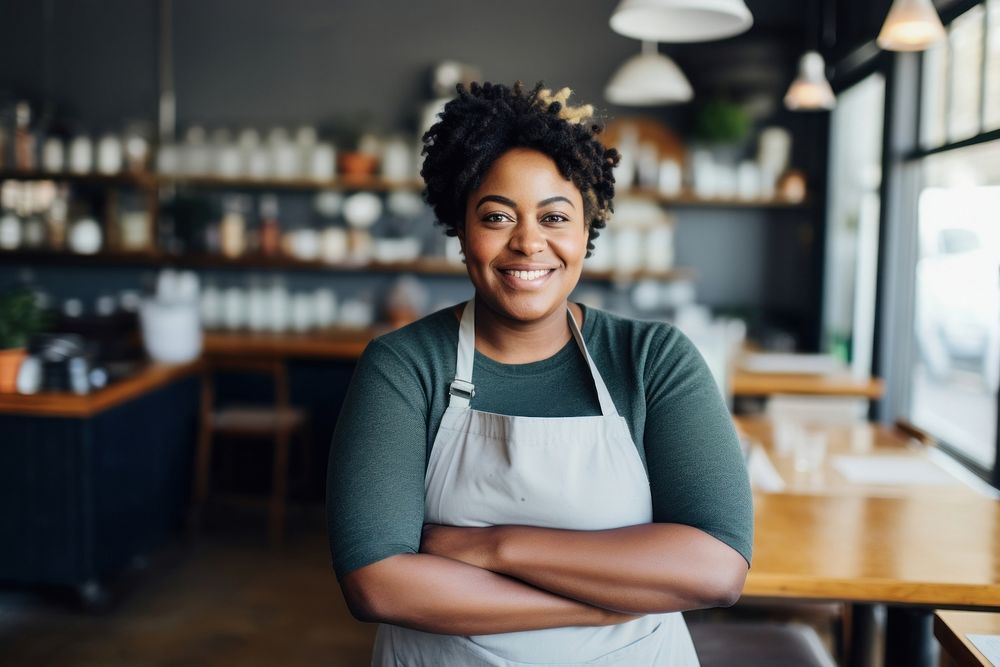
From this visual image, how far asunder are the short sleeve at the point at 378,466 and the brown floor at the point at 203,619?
200 cm

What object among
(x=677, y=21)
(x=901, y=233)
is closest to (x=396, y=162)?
(x=901, y=233)

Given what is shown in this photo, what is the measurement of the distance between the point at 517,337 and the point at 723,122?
420 cm

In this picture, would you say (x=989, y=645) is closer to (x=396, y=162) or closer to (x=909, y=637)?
(x=909, y=637)

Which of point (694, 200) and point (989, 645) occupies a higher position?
point (694, 200)

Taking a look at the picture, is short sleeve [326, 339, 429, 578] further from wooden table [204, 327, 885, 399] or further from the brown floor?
wooden table [204, 327, 885, 399]

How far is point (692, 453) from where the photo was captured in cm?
139

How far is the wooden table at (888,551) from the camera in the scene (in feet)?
5.65

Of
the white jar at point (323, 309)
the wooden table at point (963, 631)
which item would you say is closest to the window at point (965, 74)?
the wooden table at point (963, 631)

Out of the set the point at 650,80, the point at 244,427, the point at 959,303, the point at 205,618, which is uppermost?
the point at 650,80

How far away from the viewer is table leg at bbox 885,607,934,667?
2.00m

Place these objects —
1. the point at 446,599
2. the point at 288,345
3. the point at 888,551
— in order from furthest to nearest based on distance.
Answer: the point at 288,345 < the point at 888,551 < the point at 446,599

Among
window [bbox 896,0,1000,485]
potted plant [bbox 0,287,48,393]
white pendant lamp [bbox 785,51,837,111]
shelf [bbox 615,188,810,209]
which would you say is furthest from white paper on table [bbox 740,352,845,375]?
potted plant [bbox 0,287,48,393]

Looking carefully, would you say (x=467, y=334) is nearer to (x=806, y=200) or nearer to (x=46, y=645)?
(x=46, y=645)

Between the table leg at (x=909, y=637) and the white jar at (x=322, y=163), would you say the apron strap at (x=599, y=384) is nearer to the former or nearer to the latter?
the table leg at (x=909, y=637)
